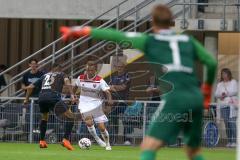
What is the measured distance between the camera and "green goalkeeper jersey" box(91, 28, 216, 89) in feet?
36.3

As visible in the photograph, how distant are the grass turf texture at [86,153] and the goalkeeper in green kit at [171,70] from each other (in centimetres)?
769

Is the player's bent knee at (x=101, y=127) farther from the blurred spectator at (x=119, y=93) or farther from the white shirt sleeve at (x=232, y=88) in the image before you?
the white shirt sleeve at (x=232, y=88)

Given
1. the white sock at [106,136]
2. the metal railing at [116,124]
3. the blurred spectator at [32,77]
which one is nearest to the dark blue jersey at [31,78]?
the blurred spectator at [32,77]

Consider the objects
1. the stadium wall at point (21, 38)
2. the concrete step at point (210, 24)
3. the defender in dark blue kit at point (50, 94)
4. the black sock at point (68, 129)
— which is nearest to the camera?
the defender in dark blue kit at point (50, 94)

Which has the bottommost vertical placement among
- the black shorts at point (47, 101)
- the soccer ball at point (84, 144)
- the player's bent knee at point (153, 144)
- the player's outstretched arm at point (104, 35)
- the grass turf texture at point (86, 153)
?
the grass turf texture at point (86, 153)

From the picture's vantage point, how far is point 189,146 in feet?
37.3

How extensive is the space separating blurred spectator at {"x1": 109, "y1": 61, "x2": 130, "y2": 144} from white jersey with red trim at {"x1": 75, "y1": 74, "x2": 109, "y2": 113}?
60.2 inches

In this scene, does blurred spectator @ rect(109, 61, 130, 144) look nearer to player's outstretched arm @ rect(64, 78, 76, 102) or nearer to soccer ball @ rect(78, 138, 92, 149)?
player's outstretched arm @ rect(64, 78, 76, 102)

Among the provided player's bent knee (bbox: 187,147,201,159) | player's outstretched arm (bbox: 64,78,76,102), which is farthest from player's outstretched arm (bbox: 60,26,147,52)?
player's outstretched arm (bbox: 64,78,76,102)

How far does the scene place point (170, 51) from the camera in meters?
11.1

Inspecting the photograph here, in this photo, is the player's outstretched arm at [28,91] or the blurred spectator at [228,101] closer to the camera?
the blurred spectator at [228,101]

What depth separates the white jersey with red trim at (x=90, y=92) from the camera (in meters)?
22.7

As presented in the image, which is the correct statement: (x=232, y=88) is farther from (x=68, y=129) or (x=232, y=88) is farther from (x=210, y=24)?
(x=68, y=129)

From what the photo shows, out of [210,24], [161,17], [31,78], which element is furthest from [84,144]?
[161,17]
